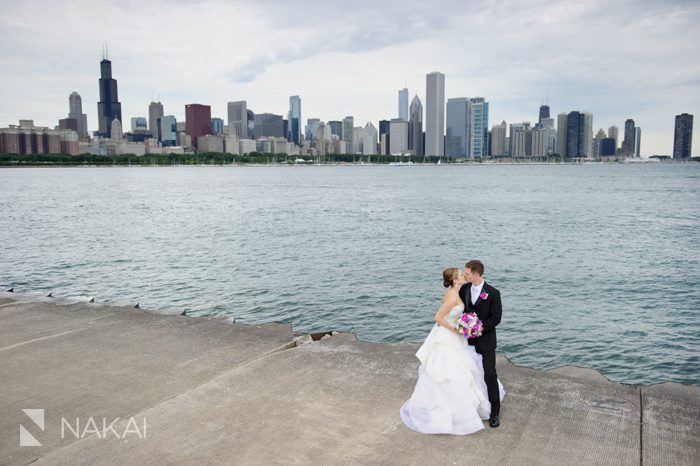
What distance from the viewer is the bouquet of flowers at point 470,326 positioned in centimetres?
673

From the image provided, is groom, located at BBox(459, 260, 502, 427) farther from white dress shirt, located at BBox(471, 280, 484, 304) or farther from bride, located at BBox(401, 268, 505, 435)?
bride, located at BBox(401, 268, 505, 435)

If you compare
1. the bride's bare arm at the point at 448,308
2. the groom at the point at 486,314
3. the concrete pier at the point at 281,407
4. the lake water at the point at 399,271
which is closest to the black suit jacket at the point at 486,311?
the groom at the point at 486,314

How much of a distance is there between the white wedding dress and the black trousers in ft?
0.35

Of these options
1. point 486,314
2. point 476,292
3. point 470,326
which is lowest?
point 470,326

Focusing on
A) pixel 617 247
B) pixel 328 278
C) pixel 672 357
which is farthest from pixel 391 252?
pixel 672 357

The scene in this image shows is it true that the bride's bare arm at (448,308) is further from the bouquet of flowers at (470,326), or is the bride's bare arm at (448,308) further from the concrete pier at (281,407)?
the concrete pier at (281,407)

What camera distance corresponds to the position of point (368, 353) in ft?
31.1

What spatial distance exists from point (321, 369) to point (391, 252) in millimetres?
24108

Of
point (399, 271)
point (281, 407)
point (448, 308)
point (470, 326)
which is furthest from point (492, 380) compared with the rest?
point (399, 271)

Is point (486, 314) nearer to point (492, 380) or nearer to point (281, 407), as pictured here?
point (492, 380)

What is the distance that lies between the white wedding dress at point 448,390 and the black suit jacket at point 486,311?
0.14 meters

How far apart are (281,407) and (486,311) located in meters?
2.91

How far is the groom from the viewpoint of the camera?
22.4 ft

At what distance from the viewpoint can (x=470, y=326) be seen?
6.73 m
